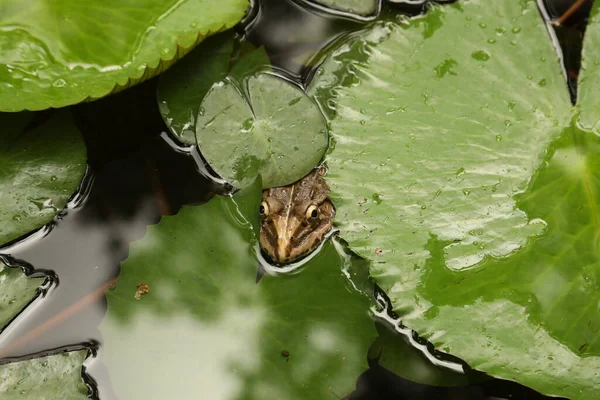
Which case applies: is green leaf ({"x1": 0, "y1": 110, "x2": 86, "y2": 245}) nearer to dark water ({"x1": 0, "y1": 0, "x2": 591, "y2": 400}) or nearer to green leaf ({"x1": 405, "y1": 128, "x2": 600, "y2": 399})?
dark water ({"x1": 0, "y1": 0, "x2": 591, "y2": 400})

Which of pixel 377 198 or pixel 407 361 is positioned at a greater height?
pixel 377 198

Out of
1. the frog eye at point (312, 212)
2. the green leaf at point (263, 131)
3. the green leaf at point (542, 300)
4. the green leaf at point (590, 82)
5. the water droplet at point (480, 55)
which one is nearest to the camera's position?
the green leaf at point (542, 300)

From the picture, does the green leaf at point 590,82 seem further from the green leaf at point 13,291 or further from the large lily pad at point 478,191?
the green leaf at point 13,291

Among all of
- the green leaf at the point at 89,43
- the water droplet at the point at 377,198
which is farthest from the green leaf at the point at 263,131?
the water droplet at the point at 377,198

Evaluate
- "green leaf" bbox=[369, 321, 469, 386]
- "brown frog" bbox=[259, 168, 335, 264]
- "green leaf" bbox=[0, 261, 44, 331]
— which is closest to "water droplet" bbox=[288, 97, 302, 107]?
"brown frog" bbox=[259, 168, 335, 264]

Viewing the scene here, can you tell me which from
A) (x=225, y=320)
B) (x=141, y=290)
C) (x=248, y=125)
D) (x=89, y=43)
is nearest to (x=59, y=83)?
(x=89, y=43)

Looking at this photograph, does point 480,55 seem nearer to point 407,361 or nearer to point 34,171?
point 407,361

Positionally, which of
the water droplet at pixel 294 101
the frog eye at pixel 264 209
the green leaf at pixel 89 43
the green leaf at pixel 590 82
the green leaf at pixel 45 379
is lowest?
the green leaf at pixel 45 379
